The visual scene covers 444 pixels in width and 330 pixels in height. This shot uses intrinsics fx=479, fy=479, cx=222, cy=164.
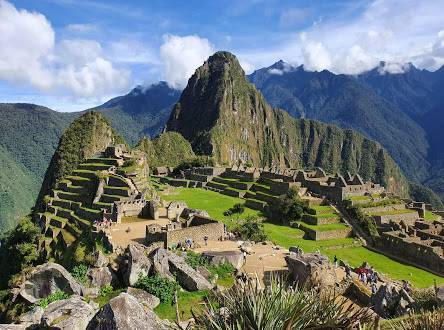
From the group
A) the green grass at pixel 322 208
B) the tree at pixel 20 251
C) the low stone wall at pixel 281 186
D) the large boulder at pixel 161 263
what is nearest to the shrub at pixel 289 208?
the green grass at pixel 322 208

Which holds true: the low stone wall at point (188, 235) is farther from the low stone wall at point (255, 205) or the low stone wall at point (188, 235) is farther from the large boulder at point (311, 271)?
the low stone wall at point (255, 205)

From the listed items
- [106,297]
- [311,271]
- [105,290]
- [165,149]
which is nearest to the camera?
[106,297]

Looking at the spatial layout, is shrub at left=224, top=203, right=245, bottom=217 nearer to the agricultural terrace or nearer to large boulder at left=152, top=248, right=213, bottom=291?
the agricultural terrace

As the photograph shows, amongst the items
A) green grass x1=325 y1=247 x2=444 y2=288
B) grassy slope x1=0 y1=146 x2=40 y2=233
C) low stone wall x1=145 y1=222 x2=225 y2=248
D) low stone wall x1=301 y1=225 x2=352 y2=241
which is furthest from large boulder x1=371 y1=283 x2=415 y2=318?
grassy slope x1=0 y1=146 x2=40 y2=233

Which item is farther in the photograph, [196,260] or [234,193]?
[234,193]

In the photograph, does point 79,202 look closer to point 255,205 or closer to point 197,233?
point 255,205

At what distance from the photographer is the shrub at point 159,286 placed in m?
13.6

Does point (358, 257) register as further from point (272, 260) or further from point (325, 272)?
point (325, 272)

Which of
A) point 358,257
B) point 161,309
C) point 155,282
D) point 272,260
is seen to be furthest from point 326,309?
point 358,257

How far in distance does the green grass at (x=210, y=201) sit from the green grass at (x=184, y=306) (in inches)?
1119

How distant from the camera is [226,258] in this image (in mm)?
17453

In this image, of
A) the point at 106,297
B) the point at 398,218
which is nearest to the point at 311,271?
the point at 106,297

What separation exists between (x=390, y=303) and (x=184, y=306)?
6.38m

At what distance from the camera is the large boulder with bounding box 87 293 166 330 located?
8.31 meters
